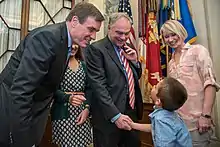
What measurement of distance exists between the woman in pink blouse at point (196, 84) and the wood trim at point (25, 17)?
1.98m

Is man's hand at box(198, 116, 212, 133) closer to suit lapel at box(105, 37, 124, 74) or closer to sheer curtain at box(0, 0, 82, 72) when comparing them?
suit lapel at box(105, 37, 124, 74)

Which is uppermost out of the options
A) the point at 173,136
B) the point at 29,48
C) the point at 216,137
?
the point at 29,48

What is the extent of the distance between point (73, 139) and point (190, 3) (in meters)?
1.95

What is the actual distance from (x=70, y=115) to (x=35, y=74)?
0.67 m

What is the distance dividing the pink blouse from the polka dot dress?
72cm

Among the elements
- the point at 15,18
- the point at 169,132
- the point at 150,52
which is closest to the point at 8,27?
the point at 15,18

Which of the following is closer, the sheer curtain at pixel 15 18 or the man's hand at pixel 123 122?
the man's hand at pixel 123 122

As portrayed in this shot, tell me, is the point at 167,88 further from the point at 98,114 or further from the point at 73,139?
the point at 73,139

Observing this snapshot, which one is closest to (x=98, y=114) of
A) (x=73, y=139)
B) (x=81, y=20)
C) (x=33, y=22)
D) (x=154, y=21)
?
(x=73, y=139)

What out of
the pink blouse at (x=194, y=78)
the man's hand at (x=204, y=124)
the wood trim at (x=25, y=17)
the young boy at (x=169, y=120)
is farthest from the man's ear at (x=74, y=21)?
the wood trim at (x=25, y=17)

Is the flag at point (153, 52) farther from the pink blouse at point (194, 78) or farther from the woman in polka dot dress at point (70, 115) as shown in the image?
the woman in polka dot dress at point (70, 115)

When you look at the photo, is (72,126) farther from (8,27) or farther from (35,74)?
(8,27)

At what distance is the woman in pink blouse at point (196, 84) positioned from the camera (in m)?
1.57

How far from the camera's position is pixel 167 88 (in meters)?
1.34
